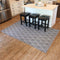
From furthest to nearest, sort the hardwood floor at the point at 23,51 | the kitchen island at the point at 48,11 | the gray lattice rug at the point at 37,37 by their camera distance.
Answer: the kitchen island at the point at 48,11
the gray lattice rug at the point at 37,37
the hardwood floor at the point at 23,51

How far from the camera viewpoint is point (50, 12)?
358 centimetres

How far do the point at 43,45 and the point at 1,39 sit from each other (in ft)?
5.43

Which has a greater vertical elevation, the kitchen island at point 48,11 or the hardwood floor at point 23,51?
the kitchen island at point 48,11

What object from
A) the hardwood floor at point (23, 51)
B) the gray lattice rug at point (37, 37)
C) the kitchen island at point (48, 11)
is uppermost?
the kitchen island at point (48, 11)

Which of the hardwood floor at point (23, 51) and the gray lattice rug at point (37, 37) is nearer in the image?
the hardwood floor at point (23, 51)

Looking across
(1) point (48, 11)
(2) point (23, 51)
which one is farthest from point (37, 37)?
(1) point (48, 11)

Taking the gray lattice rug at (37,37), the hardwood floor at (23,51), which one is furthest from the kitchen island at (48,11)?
the hardwood floor at (23,51)

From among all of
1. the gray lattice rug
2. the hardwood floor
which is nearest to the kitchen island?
the gray lattice rug

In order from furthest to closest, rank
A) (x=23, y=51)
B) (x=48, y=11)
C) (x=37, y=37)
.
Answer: (x=48, y=11) → (x=37, y=37) → (x=23, y=51)

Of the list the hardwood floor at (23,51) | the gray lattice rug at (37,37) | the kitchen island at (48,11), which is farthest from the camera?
the kitchen island at (48,11)

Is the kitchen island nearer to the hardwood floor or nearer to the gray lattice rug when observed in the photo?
the gray lattice rug

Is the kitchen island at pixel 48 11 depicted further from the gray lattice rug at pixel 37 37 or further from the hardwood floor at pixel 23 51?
the hardwood floor at pixel 23 51

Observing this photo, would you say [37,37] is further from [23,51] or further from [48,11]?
[48,11]

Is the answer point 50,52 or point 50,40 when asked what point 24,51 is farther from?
point 50,40
